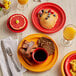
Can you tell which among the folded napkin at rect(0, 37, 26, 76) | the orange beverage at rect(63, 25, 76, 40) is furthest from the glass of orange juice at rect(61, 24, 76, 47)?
the folded napkin at rect(0, 37, 26, 76)

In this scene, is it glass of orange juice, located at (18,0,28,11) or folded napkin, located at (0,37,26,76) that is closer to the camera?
folded napkin, located at (0,37,26,76)

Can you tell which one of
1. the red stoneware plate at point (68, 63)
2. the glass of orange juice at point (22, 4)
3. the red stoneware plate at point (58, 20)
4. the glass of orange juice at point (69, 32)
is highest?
the glass of orange juice at point (22, 4)

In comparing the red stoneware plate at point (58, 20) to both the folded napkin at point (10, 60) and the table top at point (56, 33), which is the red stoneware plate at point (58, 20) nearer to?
the table top at point (56, 33)

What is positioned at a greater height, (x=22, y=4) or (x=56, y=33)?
(x=22, y=4)

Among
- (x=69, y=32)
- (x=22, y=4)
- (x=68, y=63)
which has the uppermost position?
(x=22, y=4)

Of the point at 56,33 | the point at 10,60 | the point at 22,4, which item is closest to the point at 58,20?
the point at 56,33

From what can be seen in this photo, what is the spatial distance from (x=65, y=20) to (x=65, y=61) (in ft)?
1.19

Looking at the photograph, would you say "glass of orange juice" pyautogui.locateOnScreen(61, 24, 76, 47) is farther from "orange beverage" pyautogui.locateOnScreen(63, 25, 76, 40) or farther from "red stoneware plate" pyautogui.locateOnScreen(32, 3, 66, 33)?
"red stoneware plate" pyautogui.locateOnScreen(32, 3, 66, 33)

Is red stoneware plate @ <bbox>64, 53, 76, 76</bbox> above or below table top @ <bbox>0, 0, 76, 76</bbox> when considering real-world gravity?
below

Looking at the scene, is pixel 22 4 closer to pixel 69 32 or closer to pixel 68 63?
pixel 69 32

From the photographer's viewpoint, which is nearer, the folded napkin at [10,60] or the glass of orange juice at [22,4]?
the folded napkin at [10,60]

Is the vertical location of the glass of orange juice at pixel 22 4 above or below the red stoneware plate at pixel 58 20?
above

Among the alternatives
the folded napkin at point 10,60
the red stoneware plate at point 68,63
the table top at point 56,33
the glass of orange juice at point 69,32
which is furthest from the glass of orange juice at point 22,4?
the red stoneware plate at point 68,63

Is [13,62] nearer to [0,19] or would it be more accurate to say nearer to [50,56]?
[50,56]
